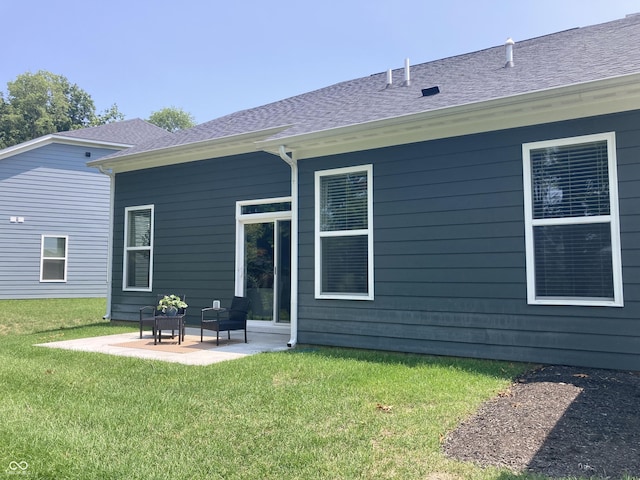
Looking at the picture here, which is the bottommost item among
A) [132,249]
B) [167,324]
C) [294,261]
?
[167,324]

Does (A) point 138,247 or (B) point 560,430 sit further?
(A) point 138,247

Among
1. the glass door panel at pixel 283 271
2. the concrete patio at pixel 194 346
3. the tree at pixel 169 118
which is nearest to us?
the concrete patio at pixel 194 346

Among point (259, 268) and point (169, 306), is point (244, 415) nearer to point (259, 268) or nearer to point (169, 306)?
point (169, 306)

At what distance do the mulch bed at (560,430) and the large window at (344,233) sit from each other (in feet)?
8.36

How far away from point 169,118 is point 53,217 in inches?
1233

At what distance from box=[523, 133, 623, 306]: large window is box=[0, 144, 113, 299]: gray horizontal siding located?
50.1ft

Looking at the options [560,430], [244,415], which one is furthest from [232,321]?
[560,430]

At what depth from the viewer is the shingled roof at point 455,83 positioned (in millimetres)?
5508

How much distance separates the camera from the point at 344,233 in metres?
6.59

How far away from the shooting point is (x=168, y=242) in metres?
9.38

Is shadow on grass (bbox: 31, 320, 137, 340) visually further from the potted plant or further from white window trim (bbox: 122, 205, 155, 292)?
the potted plant

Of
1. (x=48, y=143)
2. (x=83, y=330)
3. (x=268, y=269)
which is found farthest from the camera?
(x=48, y=143)

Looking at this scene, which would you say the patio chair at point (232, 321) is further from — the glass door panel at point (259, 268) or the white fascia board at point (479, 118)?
the white fascia board at point (479, 118)

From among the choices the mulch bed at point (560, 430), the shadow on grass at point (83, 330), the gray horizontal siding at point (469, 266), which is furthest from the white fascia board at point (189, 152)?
the mulch bed at point (560, 430)
